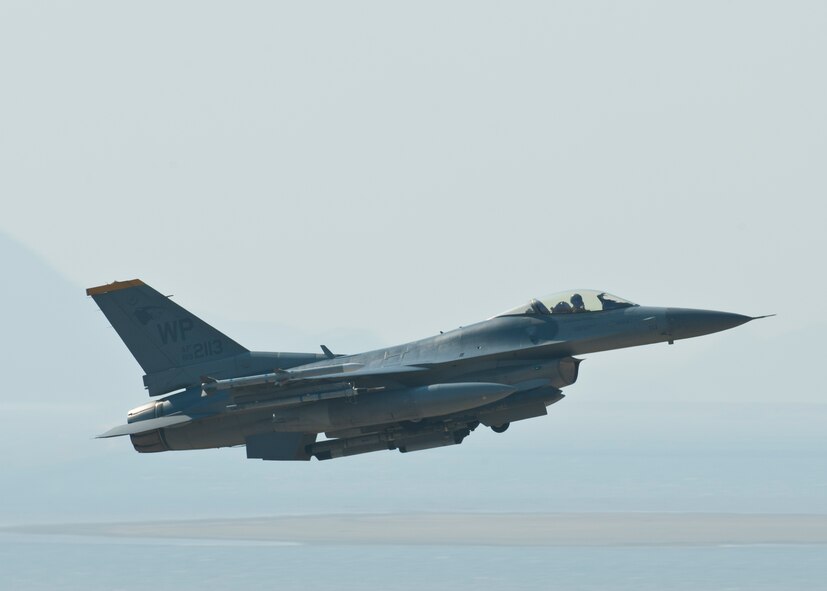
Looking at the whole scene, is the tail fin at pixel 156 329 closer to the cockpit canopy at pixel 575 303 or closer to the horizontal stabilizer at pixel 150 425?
the horizontal stabilizer at pixel 150 425

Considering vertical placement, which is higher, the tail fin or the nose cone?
the tail fin

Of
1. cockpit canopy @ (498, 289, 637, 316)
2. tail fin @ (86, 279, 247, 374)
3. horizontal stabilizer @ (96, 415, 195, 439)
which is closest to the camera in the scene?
cockpit canopy @ (498, 289, 637, 316)

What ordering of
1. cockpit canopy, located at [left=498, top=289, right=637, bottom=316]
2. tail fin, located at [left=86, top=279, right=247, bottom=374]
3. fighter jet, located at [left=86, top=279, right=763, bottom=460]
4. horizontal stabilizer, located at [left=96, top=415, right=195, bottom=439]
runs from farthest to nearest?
tail fin, located at [left=86, top=279, right=247, bottom=374], horizontal stabilizer, located at [left=96, top=415, right=195, bottom=439], cockpit canopy, located at [left=498, top=289, right=637, bottom=316], fighter jet, located at [left=86, top=279, right=763, bottom=460]

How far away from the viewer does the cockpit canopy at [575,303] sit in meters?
30.9

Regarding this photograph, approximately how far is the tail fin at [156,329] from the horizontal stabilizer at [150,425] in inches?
72.3

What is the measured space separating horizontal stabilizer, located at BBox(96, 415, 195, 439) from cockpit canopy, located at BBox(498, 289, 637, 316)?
8741 millimetres

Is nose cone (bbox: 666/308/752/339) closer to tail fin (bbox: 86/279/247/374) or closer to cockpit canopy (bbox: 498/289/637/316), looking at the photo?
cockpit canopy (bbox: 498/289/637/316)

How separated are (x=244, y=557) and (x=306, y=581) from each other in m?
28.2

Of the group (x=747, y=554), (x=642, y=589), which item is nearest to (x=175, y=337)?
(x=642, y=589)

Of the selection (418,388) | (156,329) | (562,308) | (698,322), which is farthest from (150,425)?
(698,322)

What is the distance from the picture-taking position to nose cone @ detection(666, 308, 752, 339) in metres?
30.1

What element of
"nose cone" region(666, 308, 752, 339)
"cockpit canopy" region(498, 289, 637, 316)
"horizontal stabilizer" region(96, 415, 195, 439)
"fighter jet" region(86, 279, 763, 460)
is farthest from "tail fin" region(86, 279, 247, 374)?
"nose cone" region(666, 308, 752, 339)

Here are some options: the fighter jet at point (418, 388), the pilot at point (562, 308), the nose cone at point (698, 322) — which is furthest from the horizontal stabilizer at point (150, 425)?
the nose cone at point (698, 322)

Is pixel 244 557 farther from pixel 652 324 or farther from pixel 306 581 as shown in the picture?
pixel 652 324
